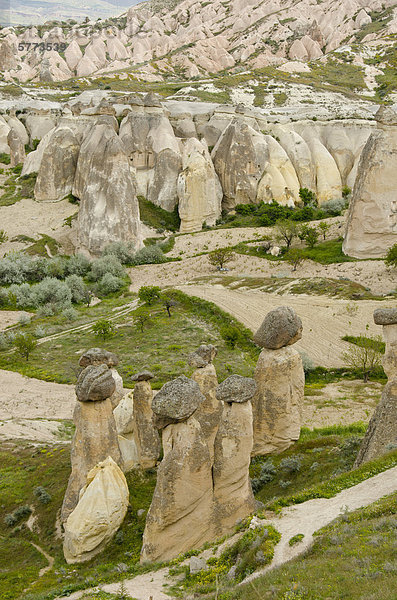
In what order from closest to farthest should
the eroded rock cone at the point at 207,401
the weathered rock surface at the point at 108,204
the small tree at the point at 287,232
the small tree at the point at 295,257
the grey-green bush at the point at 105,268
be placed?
the eroded rock cone at the point at 207,401 → the small tree at the point at 295,257 → the grey-green bush at the point at 105,268 → the small tree at the point at 287,232 → the weathered rock surface at the point at 108,204

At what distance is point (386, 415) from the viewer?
8.60m

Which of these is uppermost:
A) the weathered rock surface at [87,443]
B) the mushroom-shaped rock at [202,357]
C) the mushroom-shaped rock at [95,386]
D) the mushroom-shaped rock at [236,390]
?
the mushroom-shaped rock at [236,390]

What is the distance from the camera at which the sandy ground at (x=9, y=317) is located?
26.7 meters

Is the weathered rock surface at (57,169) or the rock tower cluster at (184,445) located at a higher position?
the weathered rock surface at (57,169)

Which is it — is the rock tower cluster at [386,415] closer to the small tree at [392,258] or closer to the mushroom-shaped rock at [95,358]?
the mushroom-shaped rock at [95,358]

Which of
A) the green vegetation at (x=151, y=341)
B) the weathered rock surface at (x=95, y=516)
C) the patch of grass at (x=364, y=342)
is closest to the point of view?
the weathered rock surface at (x=95, y=516)

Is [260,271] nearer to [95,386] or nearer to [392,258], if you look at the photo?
[392,258]

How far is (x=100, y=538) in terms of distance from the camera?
28.2 feet

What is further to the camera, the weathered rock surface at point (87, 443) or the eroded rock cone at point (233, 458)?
the weathered rock surface at point (87, 443)

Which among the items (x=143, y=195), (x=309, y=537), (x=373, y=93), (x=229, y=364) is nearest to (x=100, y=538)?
(x=309, y=537)

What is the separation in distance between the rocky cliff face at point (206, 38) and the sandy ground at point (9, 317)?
73004 mm

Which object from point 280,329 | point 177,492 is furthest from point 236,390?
point 280,329

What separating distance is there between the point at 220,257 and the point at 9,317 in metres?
13.6

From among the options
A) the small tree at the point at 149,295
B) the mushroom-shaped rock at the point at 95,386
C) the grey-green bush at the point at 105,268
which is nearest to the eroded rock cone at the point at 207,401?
the mushroom-shaped rock at the point at 95,386
